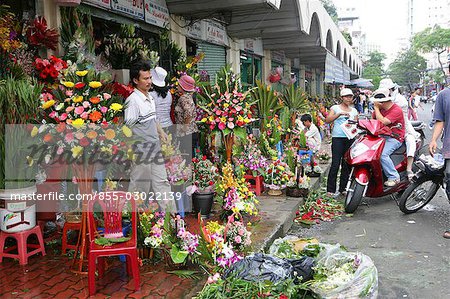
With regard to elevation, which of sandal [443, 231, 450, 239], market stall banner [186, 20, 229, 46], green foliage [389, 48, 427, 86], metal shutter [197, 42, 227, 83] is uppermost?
green foliage [389, 48, 427, 86]

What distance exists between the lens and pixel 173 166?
5.05 m

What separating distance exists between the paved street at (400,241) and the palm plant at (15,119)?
3283 millimetres

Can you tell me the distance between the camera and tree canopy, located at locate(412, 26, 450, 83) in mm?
61697

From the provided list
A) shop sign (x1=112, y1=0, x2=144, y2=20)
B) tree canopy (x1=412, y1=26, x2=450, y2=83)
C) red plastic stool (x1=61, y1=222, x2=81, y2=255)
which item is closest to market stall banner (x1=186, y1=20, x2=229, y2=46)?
shop sign (x1=112, y1=0, x2=144, y2=20)

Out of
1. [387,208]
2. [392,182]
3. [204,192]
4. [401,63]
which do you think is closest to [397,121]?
[392,182]

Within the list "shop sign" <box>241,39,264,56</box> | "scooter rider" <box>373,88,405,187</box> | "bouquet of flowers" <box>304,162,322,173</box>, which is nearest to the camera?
"scooter rider" <box>373,88,405,187</box>

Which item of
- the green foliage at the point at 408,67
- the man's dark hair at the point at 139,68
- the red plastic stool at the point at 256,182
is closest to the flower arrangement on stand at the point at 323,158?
the red plastic stool at the point at 256,182

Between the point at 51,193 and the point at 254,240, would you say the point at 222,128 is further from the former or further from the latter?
the point at 51,193

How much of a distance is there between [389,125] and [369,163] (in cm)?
73

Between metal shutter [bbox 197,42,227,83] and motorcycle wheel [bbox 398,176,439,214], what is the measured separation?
5039 mm

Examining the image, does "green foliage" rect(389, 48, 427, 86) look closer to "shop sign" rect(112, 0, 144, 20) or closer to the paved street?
the paved street

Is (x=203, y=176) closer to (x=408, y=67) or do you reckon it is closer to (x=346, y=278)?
(x=346, y=278)

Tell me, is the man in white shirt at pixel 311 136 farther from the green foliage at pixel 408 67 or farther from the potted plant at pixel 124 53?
the green foliage at pixel 408 67

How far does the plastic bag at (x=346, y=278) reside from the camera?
309cm
